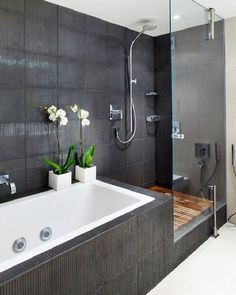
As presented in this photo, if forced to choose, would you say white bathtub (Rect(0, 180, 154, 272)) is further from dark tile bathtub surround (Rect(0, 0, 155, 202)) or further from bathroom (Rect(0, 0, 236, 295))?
dark tile bathtub surround (Rect(0, 0, 155, 202))

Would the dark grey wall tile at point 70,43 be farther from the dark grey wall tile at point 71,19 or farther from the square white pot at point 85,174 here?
the square white pot at point 85,174

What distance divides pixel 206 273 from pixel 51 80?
7.02ft

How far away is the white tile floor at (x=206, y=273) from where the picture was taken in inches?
76.5

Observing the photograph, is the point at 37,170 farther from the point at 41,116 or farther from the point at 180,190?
the point at 180,190

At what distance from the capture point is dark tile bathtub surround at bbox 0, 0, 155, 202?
6.93ft

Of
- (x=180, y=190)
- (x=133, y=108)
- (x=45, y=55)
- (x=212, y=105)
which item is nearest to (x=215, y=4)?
(x=212, y=105)

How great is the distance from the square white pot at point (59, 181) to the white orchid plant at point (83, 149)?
0.82 feet

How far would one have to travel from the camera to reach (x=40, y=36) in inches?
89.1

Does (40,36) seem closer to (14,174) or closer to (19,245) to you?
(14,174)

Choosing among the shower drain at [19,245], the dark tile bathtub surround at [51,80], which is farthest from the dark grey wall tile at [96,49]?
the shower drain at [19,245]

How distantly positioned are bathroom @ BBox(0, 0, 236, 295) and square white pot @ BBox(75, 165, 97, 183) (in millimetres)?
10

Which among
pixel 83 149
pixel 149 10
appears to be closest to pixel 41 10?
pixel 149 10

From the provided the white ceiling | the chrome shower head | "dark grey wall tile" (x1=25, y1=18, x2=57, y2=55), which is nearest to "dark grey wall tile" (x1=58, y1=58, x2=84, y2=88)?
"dark grey wall tile" (x1=25, y1=18, x2=57, y2=55)

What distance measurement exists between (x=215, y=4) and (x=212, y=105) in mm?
998
